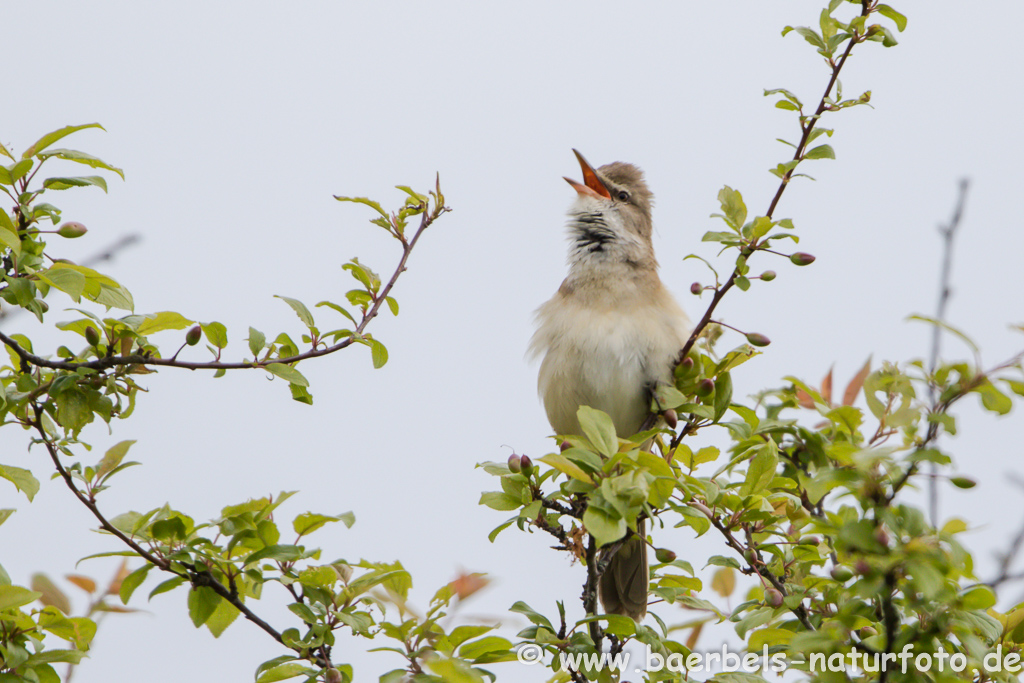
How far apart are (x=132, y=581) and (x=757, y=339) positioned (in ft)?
6.74

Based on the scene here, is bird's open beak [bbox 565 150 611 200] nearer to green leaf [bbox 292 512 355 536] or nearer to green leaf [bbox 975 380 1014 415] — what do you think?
green leaf [bbox 292 512 355 536]

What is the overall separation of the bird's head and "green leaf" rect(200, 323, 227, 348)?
2432 millimetres

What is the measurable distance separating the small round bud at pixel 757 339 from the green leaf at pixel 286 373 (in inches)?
56.8

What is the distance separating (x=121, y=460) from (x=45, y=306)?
514 mm

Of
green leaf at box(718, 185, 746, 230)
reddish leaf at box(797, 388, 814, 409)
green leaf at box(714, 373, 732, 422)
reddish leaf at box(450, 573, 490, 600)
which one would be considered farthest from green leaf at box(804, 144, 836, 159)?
reddish leaf at box(450, 573, 490, 600)

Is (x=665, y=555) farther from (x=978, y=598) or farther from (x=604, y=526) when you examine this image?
(x=978, y=598)

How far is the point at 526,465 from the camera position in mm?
2861

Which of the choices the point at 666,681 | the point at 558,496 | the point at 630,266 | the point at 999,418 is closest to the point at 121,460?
the point at 558,496

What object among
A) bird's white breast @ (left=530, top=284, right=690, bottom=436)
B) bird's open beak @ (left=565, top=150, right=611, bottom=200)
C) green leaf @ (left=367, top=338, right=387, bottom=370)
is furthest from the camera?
bird's open beak @ (left=565, top=150, right=611, bottom=200)

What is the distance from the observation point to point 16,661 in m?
2.44

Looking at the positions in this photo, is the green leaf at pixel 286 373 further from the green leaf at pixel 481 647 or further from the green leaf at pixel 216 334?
the green leaf at pixel 481 647

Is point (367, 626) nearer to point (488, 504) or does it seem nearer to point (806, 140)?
point (488, 504)

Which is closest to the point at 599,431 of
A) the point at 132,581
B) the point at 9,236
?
the point at 132,581

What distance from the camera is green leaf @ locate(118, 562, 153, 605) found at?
263cm
